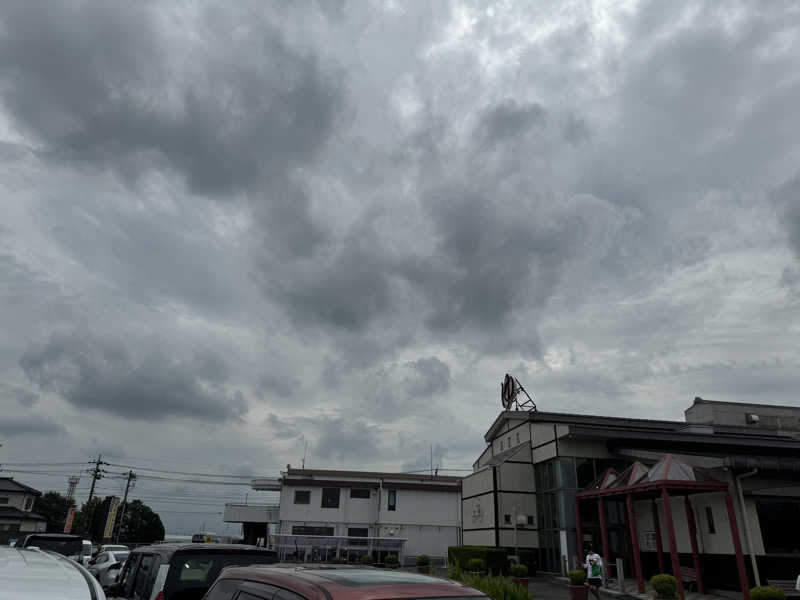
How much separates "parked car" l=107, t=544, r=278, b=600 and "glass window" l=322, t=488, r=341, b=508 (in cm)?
4057

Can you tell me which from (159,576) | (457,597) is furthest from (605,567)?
(457,597)

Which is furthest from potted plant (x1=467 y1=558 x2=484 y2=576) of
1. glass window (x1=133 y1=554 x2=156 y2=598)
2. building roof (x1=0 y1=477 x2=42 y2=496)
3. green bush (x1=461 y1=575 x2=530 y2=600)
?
building roof (x1=0 y1=477 x2=42 y2=496)

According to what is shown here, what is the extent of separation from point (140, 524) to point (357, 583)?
9818 centimetres

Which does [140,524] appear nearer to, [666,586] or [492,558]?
[492,558]

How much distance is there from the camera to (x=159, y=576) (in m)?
7.21

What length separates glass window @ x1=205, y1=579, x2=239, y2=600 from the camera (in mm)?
4703

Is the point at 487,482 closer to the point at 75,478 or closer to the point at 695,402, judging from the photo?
the point at 695,402

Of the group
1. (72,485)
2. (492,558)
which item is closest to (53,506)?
(72,485)

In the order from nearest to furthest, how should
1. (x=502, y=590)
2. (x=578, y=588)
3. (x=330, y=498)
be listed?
(x=502, y=590), (x=578, y=588), (x=330, y=498)

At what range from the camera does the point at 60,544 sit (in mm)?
18922

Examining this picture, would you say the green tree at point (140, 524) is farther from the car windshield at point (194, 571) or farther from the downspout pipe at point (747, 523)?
the car windshield at point (194, 571)

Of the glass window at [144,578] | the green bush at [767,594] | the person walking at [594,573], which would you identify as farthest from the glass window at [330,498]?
the glass window at [144,578]

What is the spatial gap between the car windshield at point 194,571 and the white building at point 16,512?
171 ft

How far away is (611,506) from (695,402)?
20.2 meters
